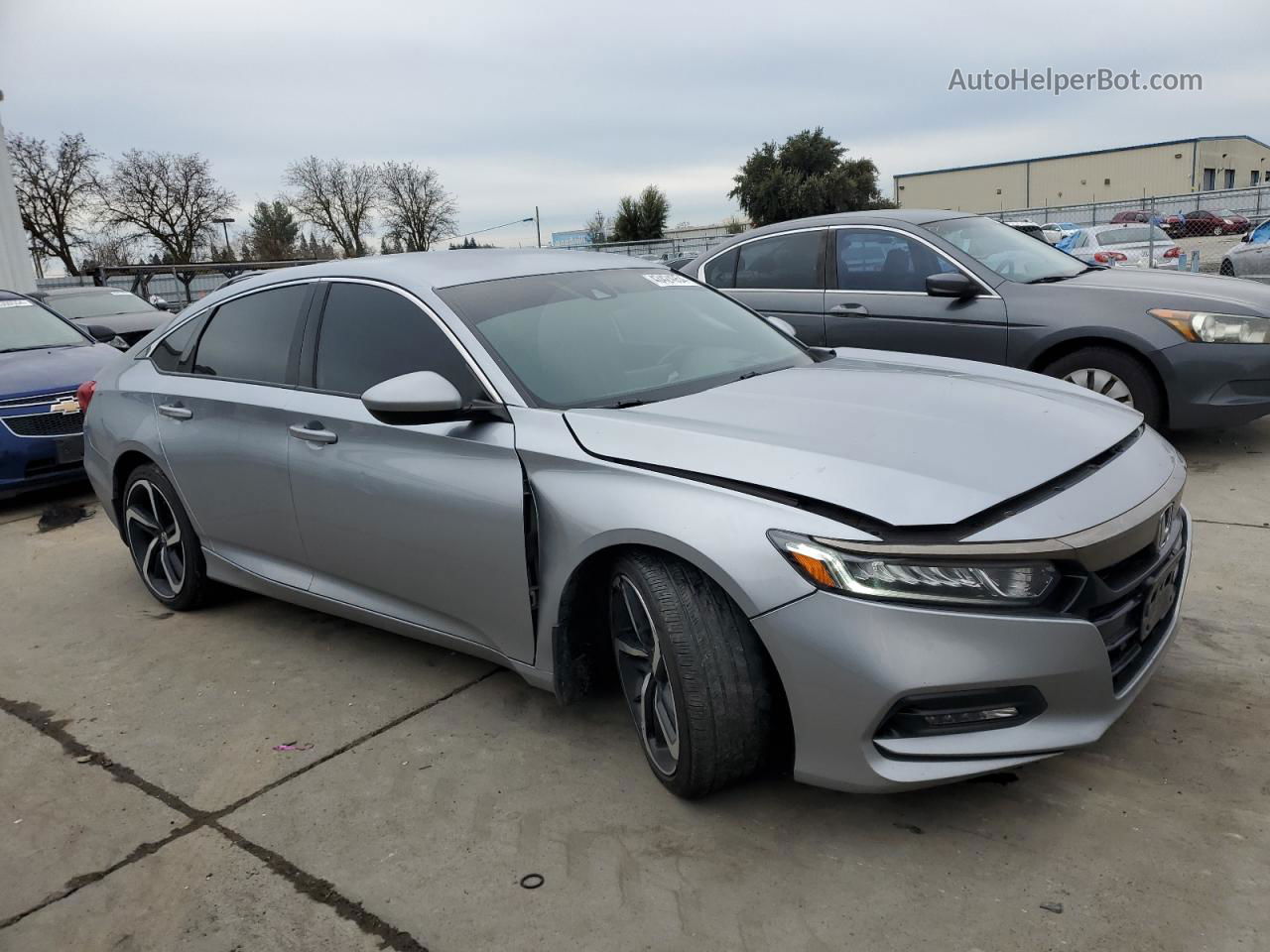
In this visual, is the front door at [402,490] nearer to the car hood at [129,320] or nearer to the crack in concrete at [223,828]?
the crack in concrete at [223,828]

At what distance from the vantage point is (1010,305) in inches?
235

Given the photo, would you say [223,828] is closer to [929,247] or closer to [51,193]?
[929,247]

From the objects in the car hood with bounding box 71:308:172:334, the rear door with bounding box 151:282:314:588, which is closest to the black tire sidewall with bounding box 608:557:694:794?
the rear door with bounding box 151:282:314:588

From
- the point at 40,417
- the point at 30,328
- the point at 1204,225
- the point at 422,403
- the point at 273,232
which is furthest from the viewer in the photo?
the point at 273,232

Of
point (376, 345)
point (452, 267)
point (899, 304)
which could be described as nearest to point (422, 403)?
point (376, 345)

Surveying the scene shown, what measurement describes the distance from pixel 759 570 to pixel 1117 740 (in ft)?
4.37

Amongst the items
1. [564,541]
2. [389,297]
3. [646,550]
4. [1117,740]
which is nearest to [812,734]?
[646,550]

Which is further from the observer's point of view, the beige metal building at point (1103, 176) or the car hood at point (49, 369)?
the beige metal building at point (1103, 176)

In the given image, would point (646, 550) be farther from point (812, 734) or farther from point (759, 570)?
point (812, 734)

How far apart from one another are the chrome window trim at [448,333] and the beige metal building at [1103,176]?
68091mm

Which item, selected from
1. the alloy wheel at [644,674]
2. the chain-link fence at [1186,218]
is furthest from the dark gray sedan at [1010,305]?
the chain-link fence at [1186,218]

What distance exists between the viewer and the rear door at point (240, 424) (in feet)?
12.3

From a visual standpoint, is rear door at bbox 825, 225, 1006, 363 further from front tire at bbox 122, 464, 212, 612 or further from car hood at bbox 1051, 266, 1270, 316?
front tire at bbox 122, 464, 212, 612

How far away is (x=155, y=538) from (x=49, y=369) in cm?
346
